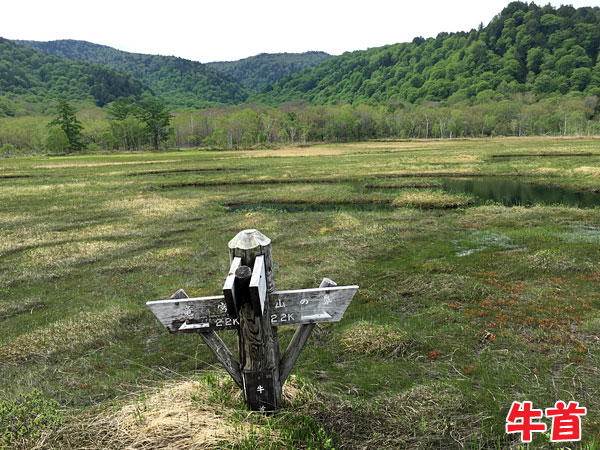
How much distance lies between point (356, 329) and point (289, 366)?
458 cm

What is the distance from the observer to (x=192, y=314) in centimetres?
468

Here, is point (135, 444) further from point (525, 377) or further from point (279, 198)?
point (279, 198)

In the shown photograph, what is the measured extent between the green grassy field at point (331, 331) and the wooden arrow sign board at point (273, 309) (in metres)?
1.75

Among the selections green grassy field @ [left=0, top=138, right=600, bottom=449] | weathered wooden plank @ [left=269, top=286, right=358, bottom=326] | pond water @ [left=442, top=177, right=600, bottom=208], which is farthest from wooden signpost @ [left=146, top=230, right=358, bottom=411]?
pond water @ [left=442, top=177, right=600, bottom=208]

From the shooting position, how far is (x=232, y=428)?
516 cm

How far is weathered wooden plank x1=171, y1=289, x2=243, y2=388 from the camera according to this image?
4.96 meters

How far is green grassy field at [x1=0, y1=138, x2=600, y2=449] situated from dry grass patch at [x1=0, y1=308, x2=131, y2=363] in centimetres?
6

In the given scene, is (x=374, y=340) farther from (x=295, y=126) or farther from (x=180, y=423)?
(x=295, y=126)

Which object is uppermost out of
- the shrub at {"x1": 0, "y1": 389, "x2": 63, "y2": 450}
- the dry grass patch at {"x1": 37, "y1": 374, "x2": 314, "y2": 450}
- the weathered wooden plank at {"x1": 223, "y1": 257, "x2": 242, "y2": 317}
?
the weathered wooden plank at {"x1": 223, "y1": 257, "x2": 242, "y2": 317}

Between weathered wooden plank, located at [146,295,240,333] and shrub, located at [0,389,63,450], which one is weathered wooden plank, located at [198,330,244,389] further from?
shrub, located at [0,389,63,450]

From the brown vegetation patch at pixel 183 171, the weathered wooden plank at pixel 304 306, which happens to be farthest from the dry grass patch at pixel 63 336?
the brown vegetation patch at pixel 183 171

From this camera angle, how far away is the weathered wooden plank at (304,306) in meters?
4.79

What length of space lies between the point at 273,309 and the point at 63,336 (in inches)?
342

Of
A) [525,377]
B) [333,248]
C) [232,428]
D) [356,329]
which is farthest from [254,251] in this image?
[333,248]
